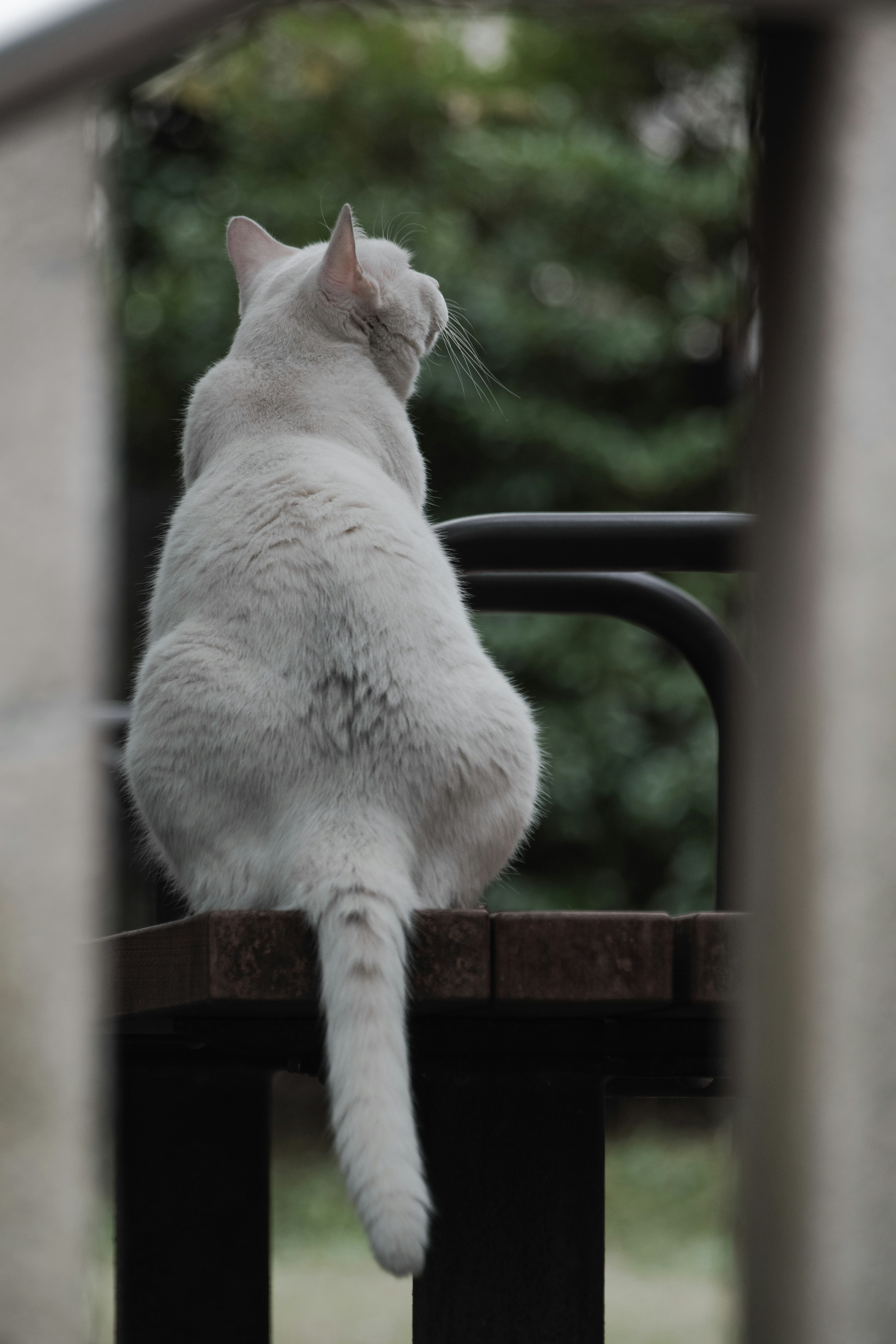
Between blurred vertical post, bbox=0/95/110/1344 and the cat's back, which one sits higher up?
the cat's back

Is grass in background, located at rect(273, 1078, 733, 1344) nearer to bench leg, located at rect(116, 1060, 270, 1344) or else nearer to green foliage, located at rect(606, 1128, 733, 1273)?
green foliage, located at rect(606, 1128, 733, 1273)

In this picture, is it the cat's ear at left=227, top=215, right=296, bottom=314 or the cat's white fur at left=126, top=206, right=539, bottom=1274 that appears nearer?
the cat's white fur at left=126, top=206, right=539, bottom=1274

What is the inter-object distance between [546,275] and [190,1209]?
5589 mm

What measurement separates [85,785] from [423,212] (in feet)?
19.6

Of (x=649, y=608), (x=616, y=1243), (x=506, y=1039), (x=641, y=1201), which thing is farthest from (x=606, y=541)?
(x=641, y=1201)

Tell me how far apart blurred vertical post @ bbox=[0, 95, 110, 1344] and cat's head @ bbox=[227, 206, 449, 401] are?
106 centimetres

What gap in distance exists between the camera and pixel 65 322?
2.15 ft

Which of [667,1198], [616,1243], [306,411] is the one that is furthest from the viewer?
[667,1198]

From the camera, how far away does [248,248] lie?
7.26ft

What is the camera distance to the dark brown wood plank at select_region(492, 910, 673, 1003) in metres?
1.10

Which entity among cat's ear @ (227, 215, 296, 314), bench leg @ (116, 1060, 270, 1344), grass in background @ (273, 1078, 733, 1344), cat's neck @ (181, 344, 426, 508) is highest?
cat's ear @ (227, 215, 296, 314)

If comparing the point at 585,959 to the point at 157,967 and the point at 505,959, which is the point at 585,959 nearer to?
the point at 505,959

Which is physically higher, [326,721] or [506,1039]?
[326,721]

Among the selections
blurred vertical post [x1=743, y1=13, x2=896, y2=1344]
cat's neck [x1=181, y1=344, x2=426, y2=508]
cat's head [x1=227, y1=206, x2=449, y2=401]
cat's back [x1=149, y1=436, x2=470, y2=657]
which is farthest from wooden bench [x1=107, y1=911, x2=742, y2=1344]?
cat's head [x1=227, y1=206, x2=449, y2=401]
